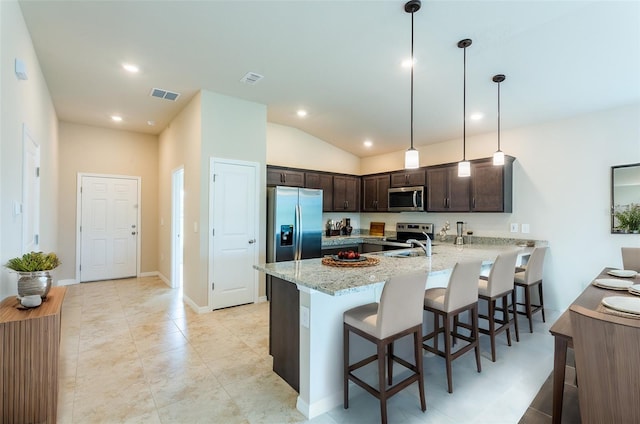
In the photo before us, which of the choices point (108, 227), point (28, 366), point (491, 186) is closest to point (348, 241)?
point (491, 186)

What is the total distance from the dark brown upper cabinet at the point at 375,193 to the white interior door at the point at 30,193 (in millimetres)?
4929

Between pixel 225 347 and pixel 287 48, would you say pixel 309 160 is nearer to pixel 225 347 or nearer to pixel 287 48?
pixel 287 48

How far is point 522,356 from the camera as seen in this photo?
9.31 feet

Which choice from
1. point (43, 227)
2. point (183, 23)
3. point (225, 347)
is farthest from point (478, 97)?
point (43, 227)

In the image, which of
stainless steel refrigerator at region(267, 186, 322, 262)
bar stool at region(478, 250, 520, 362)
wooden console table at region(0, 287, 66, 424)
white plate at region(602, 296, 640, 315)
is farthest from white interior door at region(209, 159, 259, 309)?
white plate at region(602, 296, 640, 315)

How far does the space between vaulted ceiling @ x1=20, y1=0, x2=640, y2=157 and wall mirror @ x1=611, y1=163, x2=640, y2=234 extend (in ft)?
2.68

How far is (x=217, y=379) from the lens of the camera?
244cm

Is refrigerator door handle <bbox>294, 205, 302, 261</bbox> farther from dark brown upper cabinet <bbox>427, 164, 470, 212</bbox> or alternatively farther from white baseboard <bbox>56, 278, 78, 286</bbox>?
white baseboard <bbox>56, 278, 78, 286</bbox>

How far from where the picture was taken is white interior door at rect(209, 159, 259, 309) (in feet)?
13.4

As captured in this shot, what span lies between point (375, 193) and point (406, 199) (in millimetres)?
780

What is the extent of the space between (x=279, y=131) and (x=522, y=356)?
4.68 m

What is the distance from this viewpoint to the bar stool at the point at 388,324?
183cm

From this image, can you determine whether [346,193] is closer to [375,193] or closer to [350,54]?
[375,193]

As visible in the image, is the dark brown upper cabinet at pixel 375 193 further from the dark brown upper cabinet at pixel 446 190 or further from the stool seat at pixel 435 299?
the stool seat at pixel 435 299
